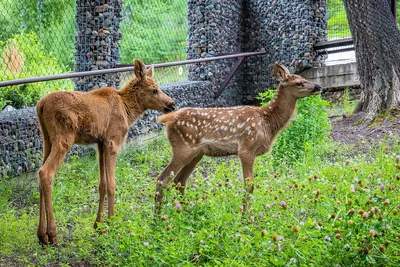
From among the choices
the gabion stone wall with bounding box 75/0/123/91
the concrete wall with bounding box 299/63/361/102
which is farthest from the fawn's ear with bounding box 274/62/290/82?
the concrete wall with bounding box 299/63/361/102

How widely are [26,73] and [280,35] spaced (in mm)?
6913

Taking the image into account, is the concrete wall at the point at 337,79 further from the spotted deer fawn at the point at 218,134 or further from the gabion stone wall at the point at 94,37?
the spotted deer fawn at the point at 218,134

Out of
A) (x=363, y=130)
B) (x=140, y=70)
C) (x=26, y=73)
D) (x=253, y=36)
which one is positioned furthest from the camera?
(x=253, y=36)

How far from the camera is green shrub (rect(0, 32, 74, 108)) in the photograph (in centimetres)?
1002

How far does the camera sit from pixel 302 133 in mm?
10008

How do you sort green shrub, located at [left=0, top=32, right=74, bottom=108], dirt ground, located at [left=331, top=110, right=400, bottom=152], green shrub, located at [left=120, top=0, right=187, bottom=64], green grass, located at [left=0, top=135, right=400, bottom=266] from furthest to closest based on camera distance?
green shrub, located at [left=120, top=0, right=187, bottom=64], dirt ground, located at [left=331, top=110, right=400, bottom=152], green shrub, located at [left=0, top=32, right=74, bottom=108], green grass, located at [left=0, top=135, right=400, bottom=266]

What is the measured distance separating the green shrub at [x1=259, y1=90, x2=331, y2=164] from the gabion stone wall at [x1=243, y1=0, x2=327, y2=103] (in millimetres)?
5045

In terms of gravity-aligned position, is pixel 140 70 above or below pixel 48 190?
above

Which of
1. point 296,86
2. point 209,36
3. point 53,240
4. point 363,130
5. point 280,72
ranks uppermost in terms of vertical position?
point 280,72

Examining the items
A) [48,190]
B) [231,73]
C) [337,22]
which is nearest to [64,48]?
[231,73]

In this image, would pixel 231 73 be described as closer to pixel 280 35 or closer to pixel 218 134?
pixel 280 35

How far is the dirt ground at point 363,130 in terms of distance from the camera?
10648mm

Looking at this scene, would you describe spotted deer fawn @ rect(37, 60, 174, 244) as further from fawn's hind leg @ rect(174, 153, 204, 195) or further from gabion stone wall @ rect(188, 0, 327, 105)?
gabion stone wall @ rect(188, 0, 327, 105)

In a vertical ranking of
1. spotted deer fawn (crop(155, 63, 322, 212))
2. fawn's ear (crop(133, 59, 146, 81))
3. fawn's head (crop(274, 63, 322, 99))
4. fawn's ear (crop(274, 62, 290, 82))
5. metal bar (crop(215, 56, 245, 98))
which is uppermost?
fawn's ear (crop(133, 59, 146, 81))
